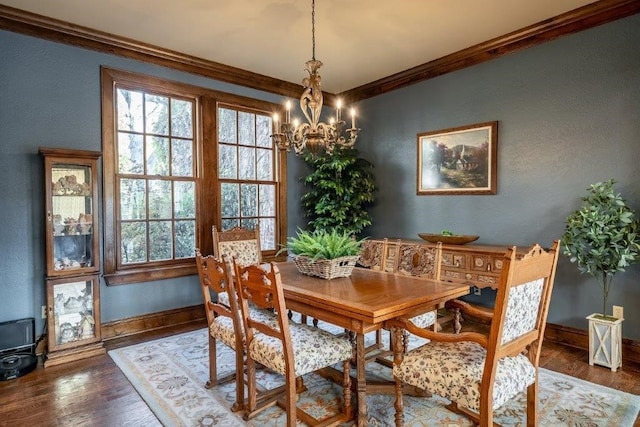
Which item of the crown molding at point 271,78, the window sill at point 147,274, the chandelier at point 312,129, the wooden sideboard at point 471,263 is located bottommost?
the window sill at point 147,274

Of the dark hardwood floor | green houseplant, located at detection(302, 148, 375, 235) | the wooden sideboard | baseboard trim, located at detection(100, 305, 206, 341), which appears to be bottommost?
the dark hardwood floor

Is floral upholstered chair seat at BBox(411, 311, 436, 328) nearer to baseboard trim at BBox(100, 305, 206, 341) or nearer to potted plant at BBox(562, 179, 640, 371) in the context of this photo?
potted plant at BBox(562, 179, 640, 371)

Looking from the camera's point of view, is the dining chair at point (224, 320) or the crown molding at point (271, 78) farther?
the crown molding at point (271, 78)

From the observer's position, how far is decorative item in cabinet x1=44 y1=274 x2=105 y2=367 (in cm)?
310

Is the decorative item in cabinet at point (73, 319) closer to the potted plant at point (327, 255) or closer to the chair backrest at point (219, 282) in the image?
the chair backrest at point (219, 282)

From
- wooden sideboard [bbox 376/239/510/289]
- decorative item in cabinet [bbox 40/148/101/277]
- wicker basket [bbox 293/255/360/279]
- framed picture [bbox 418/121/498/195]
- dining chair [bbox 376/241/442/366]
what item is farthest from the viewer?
framed picture [bbox 418/121/498/195]

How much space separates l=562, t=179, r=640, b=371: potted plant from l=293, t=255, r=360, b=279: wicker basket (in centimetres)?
184

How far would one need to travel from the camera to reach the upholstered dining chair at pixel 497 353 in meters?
1.62

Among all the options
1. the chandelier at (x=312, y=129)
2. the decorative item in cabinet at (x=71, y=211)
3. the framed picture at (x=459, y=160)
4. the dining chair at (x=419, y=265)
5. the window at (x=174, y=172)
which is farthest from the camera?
the framed picture at (x=459, y=160)

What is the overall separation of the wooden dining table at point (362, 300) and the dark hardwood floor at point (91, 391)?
1180 millimetres

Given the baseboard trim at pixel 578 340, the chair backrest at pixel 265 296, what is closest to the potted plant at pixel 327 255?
the chair backrest at pixel 265 296

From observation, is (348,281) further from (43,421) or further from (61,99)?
(61,99)

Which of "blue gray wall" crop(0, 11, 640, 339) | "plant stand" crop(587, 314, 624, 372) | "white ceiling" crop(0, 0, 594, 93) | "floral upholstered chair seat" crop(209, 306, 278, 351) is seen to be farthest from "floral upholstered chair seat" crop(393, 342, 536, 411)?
"white ceiling" crop(0, 0, 594, 93)

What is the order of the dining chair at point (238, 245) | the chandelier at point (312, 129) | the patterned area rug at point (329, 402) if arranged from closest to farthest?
the patterned area rug at point (329, 402), the chandelier at point (312, 129), the dining chair at point (238, 245)
